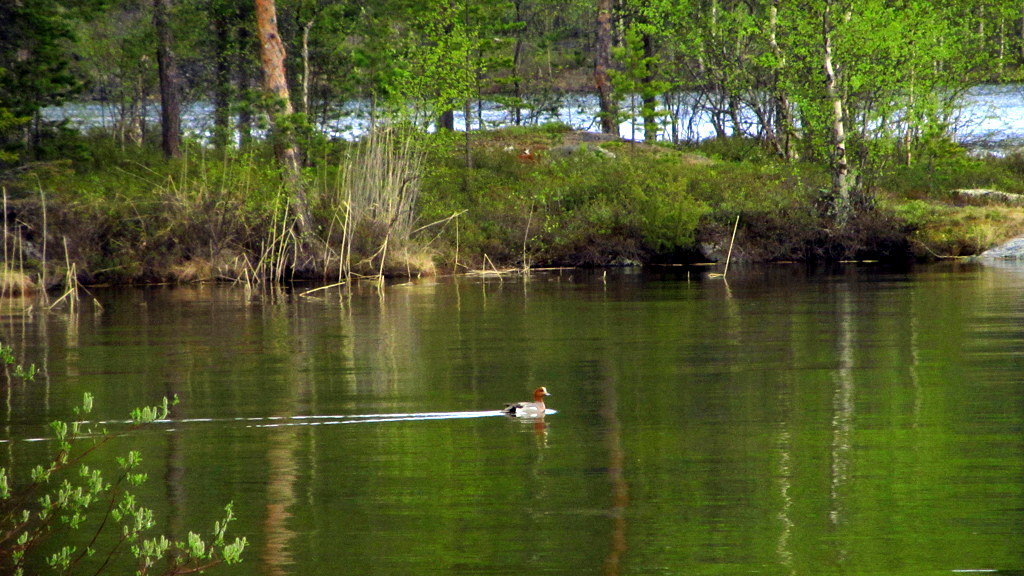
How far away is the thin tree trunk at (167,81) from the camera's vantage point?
36.6 metres

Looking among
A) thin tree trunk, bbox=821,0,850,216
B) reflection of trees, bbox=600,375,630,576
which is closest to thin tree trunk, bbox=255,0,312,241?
thin tree trunk, bbox=821,0,850,216

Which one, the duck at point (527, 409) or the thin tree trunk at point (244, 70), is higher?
the thin tree trunk at point (244, 70)

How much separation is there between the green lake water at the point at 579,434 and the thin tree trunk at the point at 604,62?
2269cm

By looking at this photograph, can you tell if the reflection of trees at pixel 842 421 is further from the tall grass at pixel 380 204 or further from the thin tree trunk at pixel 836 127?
the thin tree trunk at pixel 836 127

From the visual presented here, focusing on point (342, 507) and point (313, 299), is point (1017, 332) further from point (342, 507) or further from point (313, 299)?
point (313, 299)

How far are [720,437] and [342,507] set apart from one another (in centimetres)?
350

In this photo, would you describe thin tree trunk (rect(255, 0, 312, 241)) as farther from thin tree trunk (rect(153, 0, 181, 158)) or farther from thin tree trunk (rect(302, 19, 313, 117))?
thin tree trunk (rect(153, 0, 181, 158))

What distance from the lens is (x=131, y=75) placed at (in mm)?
47062

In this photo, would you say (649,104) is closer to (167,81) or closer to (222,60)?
(222,60)

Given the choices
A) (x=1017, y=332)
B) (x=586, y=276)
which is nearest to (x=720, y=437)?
(x=1017, y=332)

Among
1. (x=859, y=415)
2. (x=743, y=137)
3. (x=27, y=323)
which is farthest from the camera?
(x=743, y=137)

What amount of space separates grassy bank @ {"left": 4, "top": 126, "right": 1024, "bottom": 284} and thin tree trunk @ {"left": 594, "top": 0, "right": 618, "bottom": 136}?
2.02 metres

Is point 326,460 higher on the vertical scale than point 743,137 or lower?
lower

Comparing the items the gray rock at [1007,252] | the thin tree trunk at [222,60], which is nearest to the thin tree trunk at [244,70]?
the thin tree trunk at [222,60]
